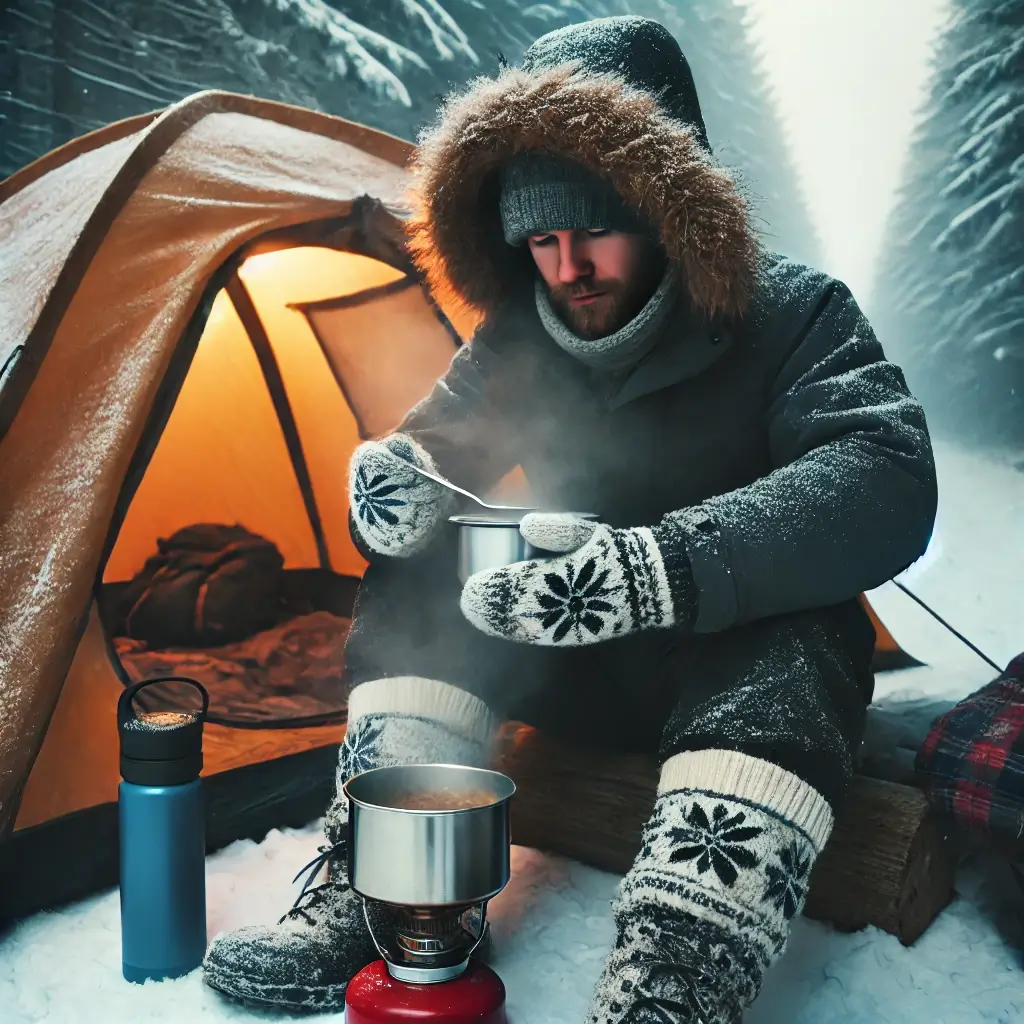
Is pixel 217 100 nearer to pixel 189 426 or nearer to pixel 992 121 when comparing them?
pixel 189 426

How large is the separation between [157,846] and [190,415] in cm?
138

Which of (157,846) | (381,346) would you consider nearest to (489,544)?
(157,846)

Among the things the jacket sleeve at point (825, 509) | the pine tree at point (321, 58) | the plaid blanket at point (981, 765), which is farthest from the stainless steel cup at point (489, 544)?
the pine tree at point (321, 58)

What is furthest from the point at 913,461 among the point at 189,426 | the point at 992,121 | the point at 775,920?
the point at 992,121

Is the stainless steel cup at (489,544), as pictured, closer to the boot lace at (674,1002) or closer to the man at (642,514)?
the man at (642,514)

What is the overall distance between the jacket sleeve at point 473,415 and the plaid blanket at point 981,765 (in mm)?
723

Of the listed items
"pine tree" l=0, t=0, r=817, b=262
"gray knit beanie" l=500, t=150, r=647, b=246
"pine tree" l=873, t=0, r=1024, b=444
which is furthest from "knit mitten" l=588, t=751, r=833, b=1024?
"pine tree" l=873, t=0, r=1024, b=444

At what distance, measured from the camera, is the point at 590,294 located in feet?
4.02

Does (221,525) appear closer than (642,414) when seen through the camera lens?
No

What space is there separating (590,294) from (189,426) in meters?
1.43

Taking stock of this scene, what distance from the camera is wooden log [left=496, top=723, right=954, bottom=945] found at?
47.6 inches

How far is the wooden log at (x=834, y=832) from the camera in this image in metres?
1.21

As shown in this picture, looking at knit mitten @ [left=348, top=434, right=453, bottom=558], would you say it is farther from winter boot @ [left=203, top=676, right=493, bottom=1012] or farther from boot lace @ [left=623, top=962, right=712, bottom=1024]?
boot lace @ [left=623, top=962, right=712, bottom=1024]

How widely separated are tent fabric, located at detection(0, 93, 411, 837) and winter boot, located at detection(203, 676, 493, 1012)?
45 centimetres
